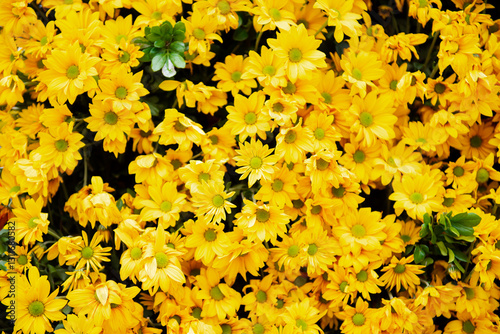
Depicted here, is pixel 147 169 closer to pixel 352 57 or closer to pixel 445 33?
pixel 352 57

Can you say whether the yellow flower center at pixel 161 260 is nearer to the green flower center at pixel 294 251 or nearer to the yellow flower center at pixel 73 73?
the green flower center at pixel 294 251

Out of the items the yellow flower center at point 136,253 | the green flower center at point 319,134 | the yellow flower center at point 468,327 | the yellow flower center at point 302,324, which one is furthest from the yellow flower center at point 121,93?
the yellow flower center at point 468,327

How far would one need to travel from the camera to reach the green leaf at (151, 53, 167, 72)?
1.21 meters

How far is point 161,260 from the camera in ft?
3.75

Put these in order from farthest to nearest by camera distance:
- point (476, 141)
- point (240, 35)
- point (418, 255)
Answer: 1. point (476, 141)
2. point (240, 35)
3. point (418, 255)

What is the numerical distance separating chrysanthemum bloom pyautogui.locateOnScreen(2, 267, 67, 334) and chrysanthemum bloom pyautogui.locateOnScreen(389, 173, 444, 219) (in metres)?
0.84

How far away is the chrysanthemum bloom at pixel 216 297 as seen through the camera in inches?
48.2

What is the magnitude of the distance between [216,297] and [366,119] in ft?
1.89

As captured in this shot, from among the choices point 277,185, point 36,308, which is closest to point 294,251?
point 277,185

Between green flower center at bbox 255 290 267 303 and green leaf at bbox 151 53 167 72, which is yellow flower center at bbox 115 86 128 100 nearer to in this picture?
green leaf at bbox 151 53 167 72

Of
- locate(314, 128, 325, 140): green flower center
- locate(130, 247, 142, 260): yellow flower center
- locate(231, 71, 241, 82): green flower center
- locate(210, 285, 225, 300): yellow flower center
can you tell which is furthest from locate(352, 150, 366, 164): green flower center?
locate(130, 247, 142, 260): yellow flower center

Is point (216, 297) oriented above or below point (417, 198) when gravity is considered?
below

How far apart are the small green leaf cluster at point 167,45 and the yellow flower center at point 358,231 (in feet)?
1.88

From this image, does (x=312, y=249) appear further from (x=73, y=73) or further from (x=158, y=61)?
(x=73, y=73)
